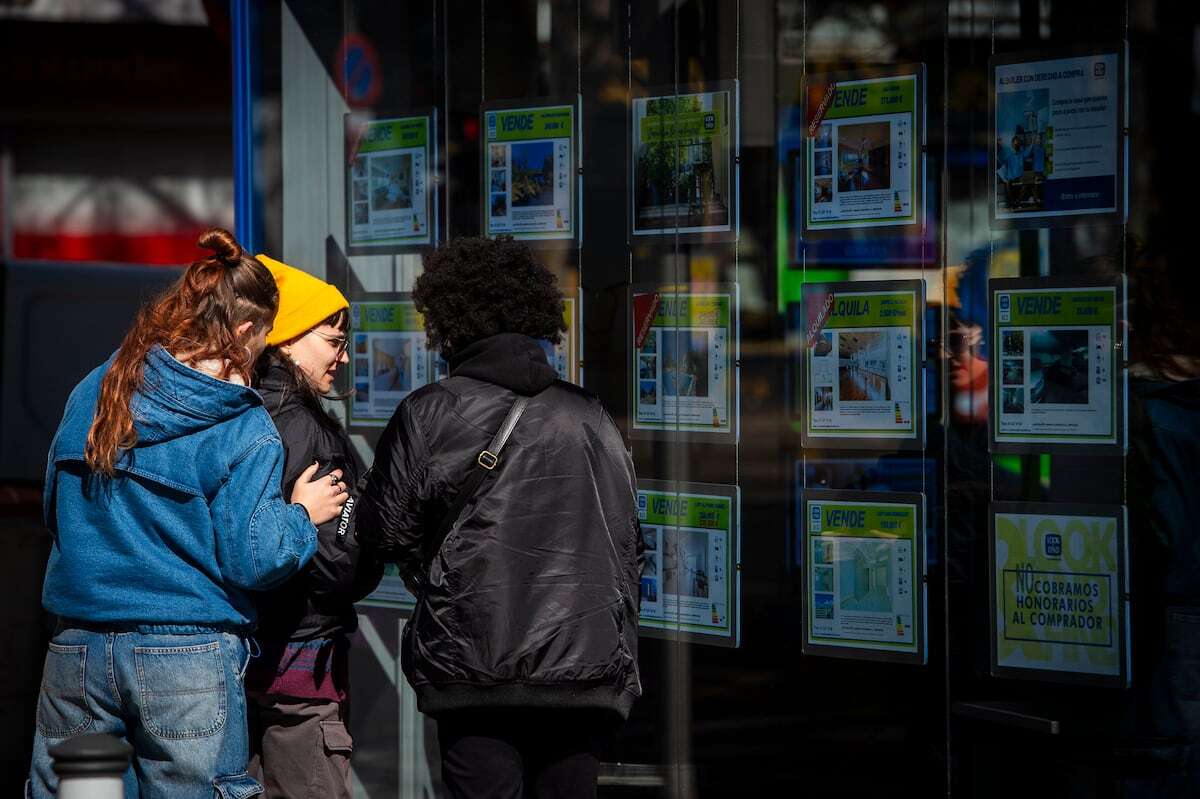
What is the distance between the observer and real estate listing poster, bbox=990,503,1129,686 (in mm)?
3428

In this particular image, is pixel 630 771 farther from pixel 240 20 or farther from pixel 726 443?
pixel 240 20

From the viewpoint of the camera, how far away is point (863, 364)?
146 inches

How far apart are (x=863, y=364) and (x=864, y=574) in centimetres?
58

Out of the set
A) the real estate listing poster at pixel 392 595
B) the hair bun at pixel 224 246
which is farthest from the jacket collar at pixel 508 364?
the real estate listing poster at pixel 392 595

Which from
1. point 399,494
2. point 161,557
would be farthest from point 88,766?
point 399,494

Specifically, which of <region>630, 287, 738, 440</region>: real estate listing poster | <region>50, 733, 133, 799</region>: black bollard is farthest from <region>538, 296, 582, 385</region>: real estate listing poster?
<region>50, 733, 133, 799</region>: black bollard

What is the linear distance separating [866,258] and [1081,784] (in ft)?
4.98

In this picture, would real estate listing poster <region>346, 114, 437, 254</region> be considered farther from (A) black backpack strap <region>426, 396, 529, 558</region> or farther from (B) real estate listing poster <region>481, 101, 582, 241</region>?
(A) black backpack strap <region>426, 396, 529, 558</region>

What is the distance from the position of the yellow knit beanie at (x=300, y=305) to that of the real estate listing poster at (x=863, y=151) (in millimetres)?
1342

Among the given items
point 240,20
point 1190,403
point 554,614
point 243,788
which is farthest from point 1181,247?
point 240,20

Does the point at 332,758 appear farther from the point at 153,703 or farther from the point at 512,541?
the point at 512,541

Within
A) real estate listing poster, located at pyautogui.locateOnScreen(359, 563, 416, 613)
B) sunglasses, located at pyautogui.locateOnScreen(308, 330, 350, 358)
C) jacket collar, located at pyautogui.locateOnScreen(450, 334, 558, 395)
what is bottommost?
real estate listing poster, located at pyautogui.locateOnScreen(359, 563, 416, 613)

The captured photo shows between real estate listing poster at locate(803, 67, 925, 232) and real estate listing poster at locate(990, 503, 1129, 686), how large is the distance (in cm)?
87

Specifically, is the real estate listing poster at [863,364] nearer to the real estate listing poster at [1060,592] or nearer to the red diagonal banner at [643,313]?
the real estate listing poster at [1060,592]
